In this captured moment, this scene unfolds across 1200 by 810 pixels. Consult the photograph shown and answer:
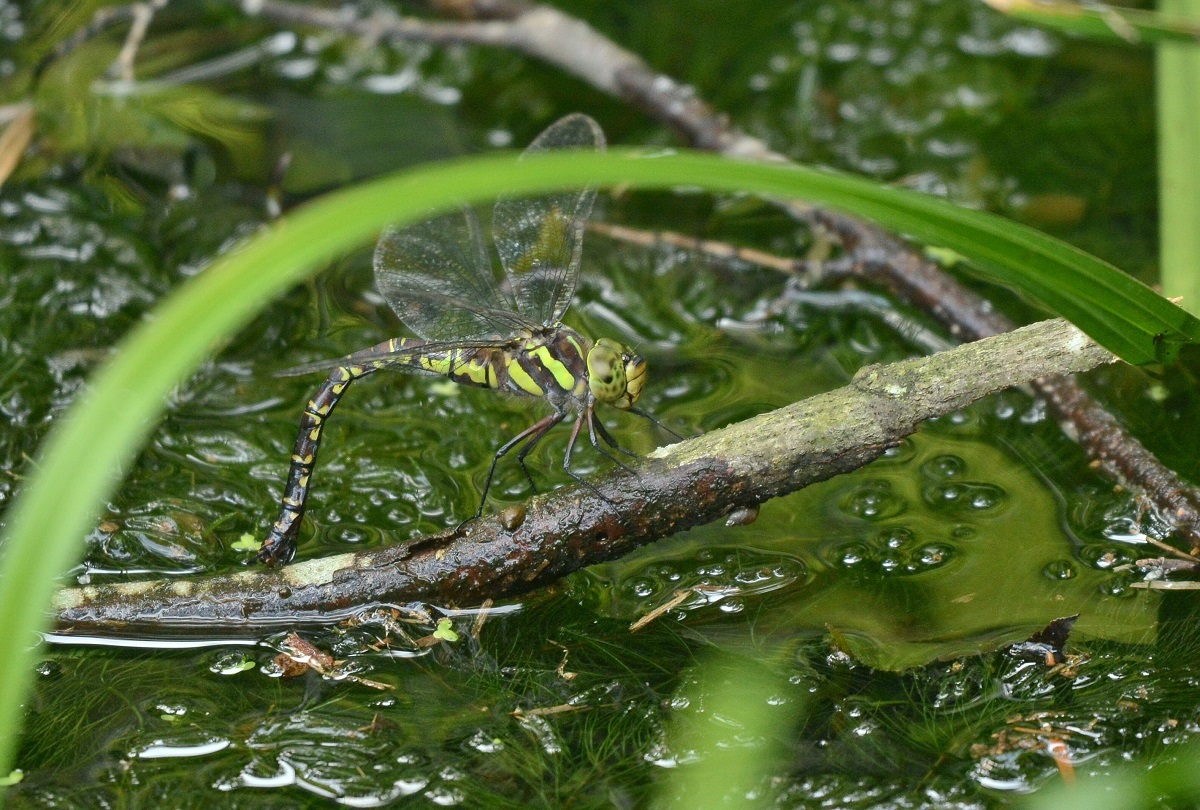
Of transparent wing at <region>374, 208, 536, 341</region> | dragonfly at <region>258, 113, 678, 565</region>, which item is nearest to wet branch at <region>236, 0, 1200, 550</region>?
dragonfly at <region>258, 113, 678, 565</region>

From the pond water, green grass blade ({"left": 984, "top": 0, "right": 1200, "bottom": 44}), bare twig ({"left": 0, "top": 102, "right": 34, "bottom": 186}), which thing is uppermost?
bare twig ({"left": 0, "top": 102, "right": 34, "bottom": 186})

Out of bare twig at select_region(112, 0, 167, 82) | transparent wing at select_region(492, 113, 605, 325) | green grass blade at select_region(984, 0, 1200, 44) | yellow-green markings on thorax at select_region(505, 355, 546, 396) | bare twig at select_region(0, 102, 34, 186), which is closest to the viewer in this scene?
green grass blade at select_region(984, 0, 1200, 44)

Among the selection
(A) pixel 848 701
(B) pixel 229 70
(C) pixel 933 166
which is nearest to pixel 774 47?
(C) pixel 933 166

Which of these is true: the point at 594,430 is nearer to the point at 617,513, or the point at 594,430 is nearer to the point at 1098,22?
the point at 617,513

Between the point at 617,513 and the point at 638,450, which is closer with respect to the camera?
the point at 617,513

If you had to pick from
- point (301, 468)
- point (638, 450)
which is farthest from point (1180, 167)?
point (301, 468)

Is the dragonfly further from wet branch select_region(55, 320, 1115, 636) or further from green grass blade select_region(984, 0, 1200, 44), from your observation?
green grass blade select_region(984, 0, 1200, 44)

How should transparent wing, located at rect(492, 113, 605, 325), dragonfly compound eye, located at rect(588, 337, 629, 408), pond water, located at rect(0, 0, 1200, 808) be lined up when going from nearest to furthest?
pond water, located at rect(0, 0, 1200, 808) → dragonfly compound eye, located at rect(588, 337, 629, 408) → transparent wing, located at rect(492, 113, 605, 325)
